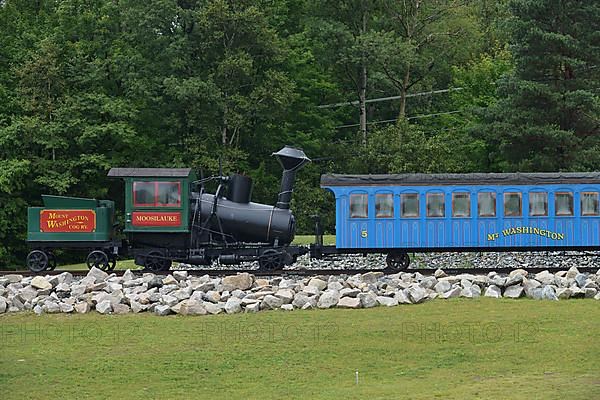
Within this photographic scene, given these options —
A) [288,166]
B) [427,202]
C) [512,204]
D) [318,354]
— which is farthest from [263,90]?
[318,354]

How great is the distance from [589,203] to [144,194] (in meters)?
12.1

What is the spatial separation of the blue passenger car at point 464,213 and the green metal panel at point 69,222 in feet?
20.8

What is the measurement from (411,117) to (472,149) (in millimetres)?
7311

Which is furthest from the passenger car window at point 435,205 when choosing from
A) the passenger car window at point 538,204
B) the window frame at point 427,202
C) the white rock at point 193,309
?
the white rock at point 193,309

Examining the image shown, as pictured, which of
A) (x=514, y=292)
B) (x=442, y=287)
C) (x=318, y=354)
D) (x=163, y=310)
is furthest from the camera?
(x=442, y=287)

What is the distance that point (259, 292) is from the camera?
1820cm

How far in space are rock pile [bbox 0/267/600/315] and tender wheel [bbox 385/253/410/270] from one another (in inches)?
215

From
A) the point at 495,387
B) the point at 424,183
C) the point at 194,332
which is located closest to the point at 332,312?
the point at 194,332

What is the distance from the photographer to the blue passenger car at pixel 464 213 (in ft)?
82.4

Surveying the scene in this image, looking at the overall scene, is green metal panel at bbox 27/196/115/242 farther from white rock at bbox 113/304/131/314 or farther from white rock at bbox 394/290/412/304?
white rock at bbox 394/290/412/304

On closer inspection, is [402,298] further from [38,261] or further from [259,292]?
[38,261]

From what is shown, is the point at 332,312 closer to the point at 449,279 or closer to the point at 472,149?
the point at 449,279

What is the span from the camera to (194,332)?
1546 centimetres

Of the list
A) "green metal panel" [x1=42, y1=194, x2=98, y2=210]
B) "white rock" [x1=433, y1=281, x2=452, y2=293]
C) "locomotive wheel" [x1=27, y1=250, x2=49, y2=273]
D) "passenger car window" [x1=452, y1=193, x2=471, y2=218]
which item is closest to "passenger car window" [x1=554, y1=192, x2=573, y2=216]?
"passenger car window" [x1=452, y1=193, x2=471, y2=218]
